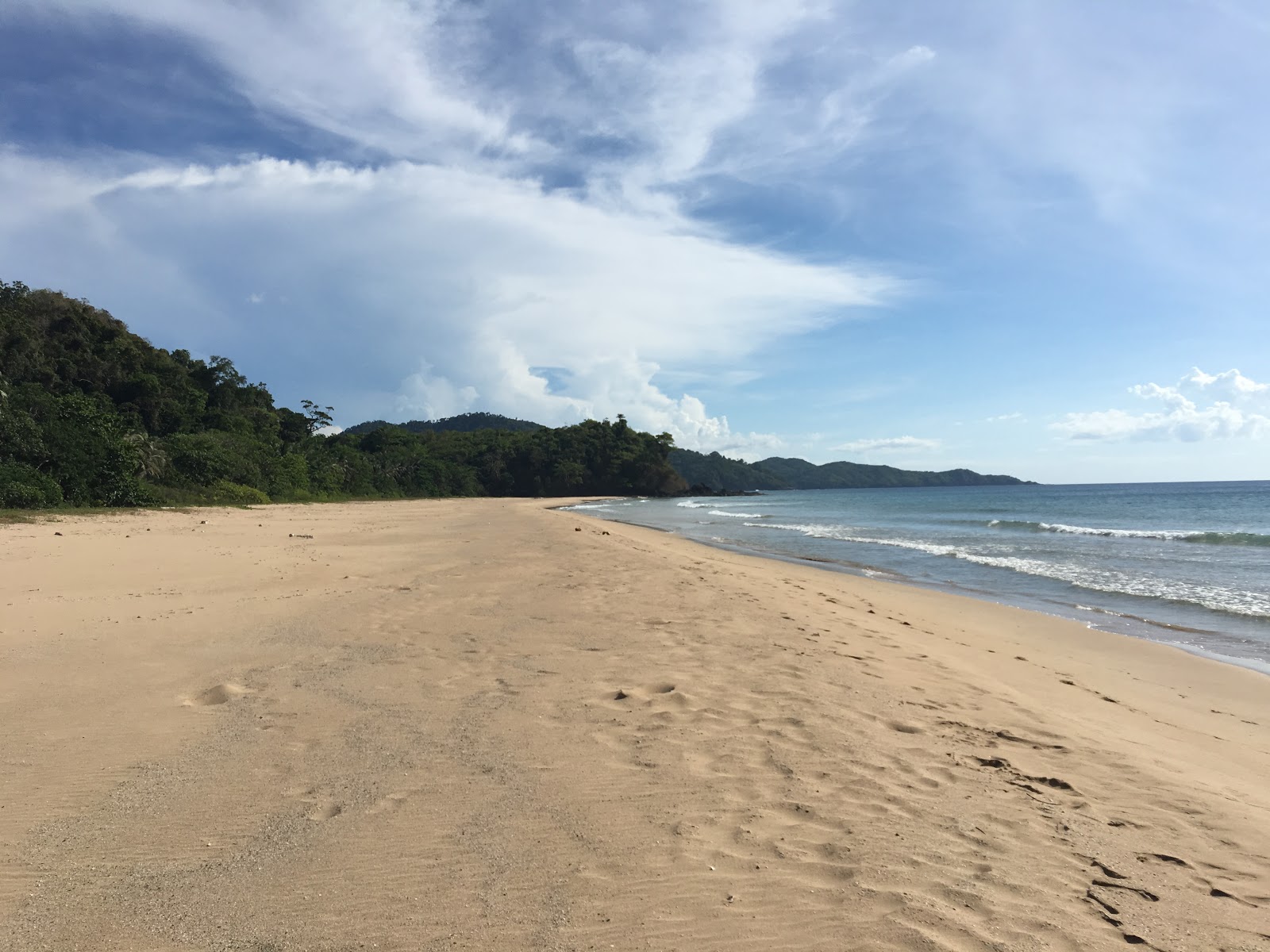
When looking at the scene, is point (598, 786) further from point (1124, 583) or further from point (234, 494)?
point (234, 494)

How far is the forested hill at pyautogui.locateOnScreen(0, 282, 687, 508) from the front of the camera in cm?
2419

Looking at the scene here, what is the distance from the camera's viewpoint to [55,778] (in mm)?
3535

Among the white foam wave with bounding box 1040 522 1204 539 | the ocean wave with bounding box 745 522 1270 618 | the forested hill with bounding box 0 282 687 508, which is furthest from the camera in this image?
the white foam wave with bounding box 1040 522 1204 539

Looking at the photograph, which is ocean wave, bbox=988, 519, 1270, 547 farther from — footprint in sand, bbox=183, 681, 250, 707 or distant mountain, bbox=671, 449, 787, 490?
distant mountain, bbox=671, 449, 787, 490

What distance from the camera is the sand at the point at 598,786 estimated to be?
2570 millimetres

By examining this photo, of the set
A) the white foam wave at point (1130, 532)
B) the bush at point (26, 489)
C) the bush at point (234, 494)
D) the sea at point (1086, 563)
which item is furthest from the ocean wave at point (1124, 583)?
Result: the bush at point (234, 494)

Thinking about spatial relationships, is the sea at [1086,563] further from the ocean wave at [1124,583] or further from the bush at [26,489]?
the bush at [26,489]

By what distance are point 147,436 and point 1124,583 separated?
4054cm

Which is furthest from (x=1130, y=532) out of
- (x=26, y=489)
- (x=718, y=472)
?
(x=718, y=472)

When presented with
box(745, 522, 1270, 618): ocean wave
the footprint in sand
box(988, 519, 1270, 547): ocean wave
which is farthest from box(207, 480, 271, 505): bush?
box(988, 519, 1270, 547): ocean wave

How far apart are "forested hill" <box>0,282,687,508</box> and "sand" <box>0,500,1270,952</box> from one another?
21.0 metres

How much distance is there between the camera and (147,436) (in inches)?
1352

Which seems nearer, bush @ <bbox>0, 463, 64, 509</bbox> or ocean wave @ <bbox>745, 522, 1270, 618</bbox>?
ocean wave @ <bbox>745, 522, 1270, 618</bbox>

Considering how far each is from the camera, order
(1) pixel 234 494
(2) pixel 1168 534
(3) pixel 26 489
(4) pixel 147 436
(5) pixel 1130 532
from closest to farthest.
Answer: (3) pixel 26 489 → (2) pixel 1168 534 → (5) pixel 1130 532 → (4) pixel 147 436 → (1) pixel 234 494
